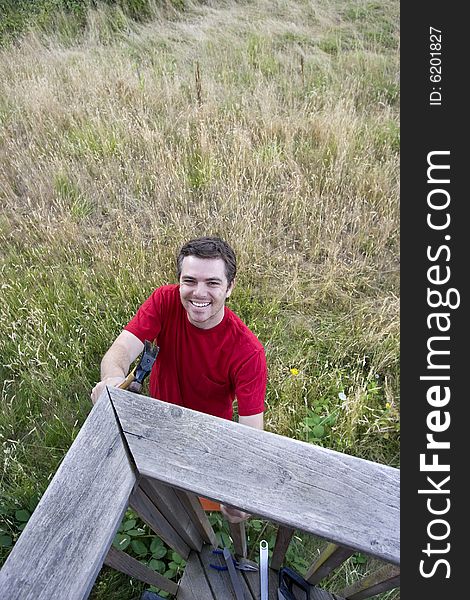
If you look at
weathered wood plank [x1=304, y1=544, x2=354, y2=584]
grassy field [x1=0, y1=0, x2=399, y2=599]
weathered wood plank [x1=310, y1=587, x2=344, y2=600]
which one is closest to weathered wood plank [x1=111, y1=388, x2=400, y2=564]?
weathered wood plank [x1=304, y1=544, x2=354, y2=584]

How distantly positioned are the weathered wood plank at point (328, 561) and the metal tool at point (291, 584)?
1.1 inches

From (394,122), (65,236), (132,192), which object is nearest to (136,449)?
(65,236)

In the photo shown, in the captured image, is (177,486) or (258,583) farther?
(258,583)

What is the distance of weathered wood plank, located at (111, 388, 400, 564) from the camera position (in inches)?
39.5

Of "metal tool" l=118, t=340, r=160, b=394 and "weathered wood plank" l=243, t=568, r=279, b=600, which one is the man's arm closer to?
"metal tool" l=118, t=340, r=160, b=394

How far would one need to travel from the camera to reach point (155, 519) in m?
1.46

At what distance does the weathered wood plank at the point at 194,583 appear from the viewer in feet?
5.80

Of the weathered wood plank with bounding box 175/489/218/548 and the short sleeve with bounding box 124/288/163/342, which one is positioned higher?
the short sleeve with bounding box 124/288/163/342

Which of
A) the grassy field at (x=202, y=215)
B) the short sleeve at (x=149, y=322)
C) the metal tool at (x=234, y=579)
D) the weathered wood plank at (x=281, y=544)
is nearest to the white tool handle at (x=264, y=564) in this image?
the weathered wood plank at (x=281, y=544)

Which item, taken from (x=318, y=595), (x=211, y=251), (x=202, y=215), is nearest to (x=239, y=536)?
(x=318, y=595)

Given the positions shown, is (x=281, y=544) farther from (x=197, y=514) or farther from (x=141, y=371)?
(x=141, y=371)

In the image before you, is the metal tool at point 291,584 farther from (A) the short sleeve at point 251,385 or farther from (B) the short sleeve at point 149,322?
(B) the short sleeve at point 149,322

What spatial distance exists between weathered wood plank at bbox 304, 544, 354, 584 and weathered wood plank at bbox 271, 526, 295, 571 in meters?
0.11

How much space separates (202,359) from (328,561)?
843mm
